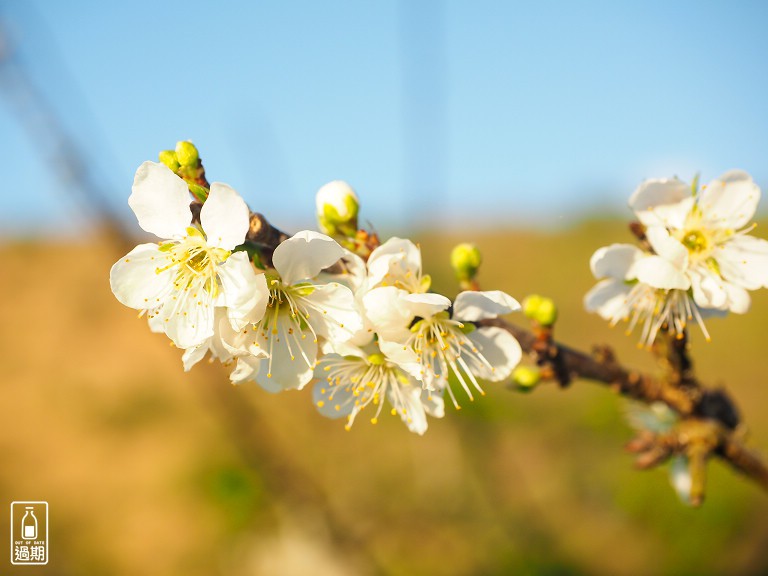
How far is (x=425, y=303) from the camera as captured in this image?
1006 mm

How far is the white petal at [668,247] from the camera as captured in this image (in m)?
1.09

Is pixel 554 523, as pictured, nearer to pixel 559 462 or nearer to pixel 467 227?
pixel 559 462

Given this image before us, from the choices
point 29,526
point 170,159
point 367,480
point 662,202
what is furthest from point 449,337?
point 367,480

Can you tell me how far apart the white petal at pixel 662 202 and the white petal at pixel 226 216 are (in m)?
0.80

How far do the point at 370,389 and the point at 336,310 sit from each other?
0.32m

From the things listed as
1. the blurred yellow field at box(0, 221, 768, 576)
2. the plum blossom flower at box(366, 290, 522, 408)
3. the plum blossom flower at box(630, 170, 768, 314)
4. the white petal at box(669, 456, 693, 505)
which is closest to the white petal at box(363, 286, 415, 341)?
the plum blossom flower at box(366, 290, 522, 408)

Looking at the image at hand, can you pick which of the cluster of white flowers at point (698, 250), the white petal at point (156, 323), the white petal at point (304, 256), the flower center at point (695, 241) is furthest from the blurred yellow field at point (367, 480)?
the flower center at point (695, 241)

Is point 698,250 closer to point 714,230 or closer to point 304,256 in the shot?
point 714,230

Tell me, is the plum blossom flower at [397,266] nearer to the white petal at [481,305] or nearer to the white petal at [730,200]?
the white petal at [481,305]

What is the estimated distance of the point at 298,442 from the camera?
5645mm

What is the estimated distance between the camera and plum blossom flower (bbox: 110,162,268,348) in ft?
3.10

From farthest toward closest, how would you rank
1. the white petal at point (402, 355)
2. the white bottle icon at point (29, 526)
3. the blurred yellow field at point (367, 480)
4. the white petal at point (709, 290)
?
1. the blurred yellow field at point (367, 480)
2. the white bottle icon at point (29, 526)
3. the white petal at point (709, 290)
4. the white petal at point (402, 355)

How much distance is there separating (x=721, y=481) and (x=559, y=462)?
1.28 metres

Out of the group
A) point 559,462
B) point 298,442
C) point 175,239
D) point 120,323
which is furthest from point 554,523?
point 120,323
